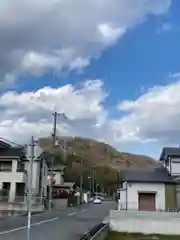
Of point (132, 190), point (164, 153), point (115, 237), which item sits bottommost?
point (115, 237)

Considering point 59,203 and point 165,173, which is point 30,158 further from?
point 59,203

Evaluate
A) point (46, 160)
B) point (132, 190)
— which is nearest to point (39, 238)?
point (132, 190)

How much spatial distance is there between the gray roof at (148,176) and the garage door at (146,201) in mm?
1424

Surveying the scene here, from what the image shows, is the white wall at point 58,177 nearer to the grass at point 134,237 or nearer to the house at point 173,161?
the house at point 173,161

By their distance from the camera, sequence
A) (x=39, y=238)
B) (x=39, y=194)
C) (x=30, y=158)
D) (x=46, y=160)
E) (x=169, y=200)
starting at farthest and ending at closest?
(x=46, y=160), (x=39, y=194), (x=169, y=200), (x=39, y=238), (x=30, y=158)

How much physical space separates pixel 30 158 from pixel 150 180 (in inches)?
1202

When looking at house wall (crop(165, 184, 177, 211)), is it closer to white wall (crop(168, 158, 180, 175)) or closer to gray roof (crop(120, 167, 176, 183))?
gray roof (crop(120, 167, 176, 183))

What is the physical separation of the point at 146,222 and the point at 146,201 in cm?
1496

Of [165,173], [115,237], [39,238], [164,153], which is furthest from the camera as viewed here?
[164,153]

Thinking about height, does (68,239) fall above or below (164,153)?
below

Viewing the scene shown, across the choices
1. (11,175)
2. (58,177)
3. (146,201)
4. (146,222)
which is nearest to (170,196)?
(146,201)

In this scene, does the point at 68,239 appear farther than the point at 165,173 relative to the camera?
No

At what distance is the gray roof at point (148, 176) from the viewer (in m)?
41.2

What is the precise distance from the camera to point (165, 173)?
44250 millimetres
